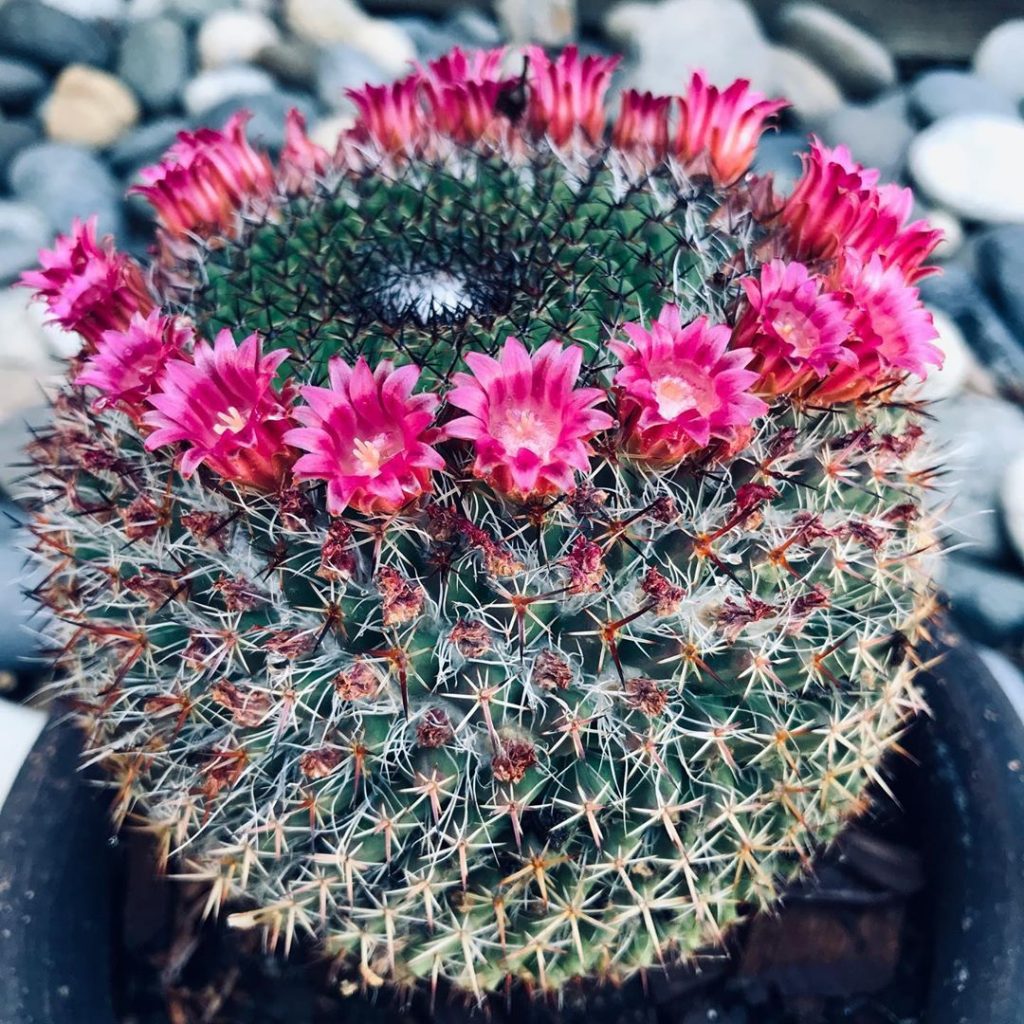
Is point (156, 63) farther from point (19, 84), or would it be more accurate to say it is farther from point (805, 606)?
point (805, 606)

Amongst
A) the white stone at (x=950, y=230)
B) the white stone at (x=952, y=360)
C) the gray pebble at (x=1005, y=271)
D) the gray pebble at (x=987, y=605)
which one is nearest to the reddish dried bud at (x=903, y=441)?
the gray pebble at (x=987, y=605)

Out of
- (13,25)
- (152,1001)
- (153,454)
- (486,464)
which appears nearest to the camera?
(486,464)

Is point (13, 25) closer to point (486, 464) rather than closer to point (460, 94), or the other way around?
point (460, 94)

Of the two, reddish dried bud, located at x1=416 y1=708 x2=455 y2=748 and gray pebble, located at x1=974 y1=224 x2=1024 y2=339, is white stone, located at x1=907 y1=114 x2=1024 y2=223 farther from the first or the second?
reddish dried bud, located at x1=416 y1=708 x2=455 y2=748

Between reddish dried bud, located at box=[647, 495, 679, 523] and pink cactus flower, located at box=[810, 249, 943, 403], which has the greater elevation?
pink cactus flower, located at box=[810, 249, 943, 403]

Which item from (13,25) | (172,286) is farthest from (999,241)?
(13,25)

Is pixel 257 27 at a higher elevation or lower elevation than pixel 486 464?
lower

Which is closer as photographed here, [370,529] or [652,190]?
[370,529]

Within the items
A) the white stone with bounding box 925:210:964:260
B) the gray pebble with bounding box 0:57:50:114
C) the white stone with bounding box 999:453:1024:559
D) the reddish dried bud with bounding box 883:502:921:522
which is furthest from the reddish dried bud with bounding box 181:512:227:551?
the gray pebble with bounding box 0:57:50:114
